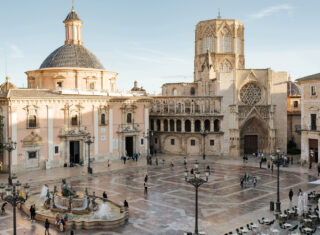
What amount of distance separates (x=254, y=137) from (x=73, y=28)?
28.0 metres

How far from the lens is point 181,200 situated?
81.0ft

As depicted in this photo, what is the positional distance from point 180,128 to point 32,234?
32.3 m

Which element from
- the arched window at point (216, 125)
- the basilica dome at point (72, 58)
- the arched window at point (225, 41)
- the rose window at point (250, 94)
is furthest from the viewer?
the arched window at point (225, 41)

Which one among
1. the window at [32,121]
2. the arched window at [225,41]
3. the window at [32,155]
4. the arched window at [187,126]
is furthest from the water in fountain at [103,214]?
the arched window at [225,41]

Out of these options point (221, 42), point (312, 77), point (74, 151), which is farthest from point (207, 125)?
point (74, 151)

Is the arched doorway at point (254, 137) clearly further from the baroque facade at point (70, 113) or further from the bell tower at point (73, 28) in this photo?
the bell tower at point (73, 28)

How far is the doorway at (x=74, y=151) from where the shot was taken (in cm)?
3909

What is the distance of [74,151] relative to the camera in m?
39.3

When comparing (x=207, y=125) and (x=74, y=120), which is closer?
(x=74, y=120)

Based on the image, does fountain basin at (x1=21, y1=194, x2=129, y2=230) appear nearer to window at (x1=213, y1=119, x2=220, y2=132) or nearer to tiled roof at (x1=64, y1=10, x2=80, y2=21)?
window at (x1=213, y1=119, x2=220, y2=132)

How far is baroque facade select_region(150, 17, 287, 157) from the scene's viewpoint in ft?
153

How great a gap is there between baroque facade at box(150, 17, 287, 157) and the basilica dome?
10.7 m

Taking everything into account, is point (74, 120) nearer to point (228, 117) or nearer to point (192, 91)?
point (228, 117)

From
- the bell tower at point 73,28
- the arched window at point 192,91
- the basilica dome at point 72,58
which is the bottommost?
the arched window at point 192,91
